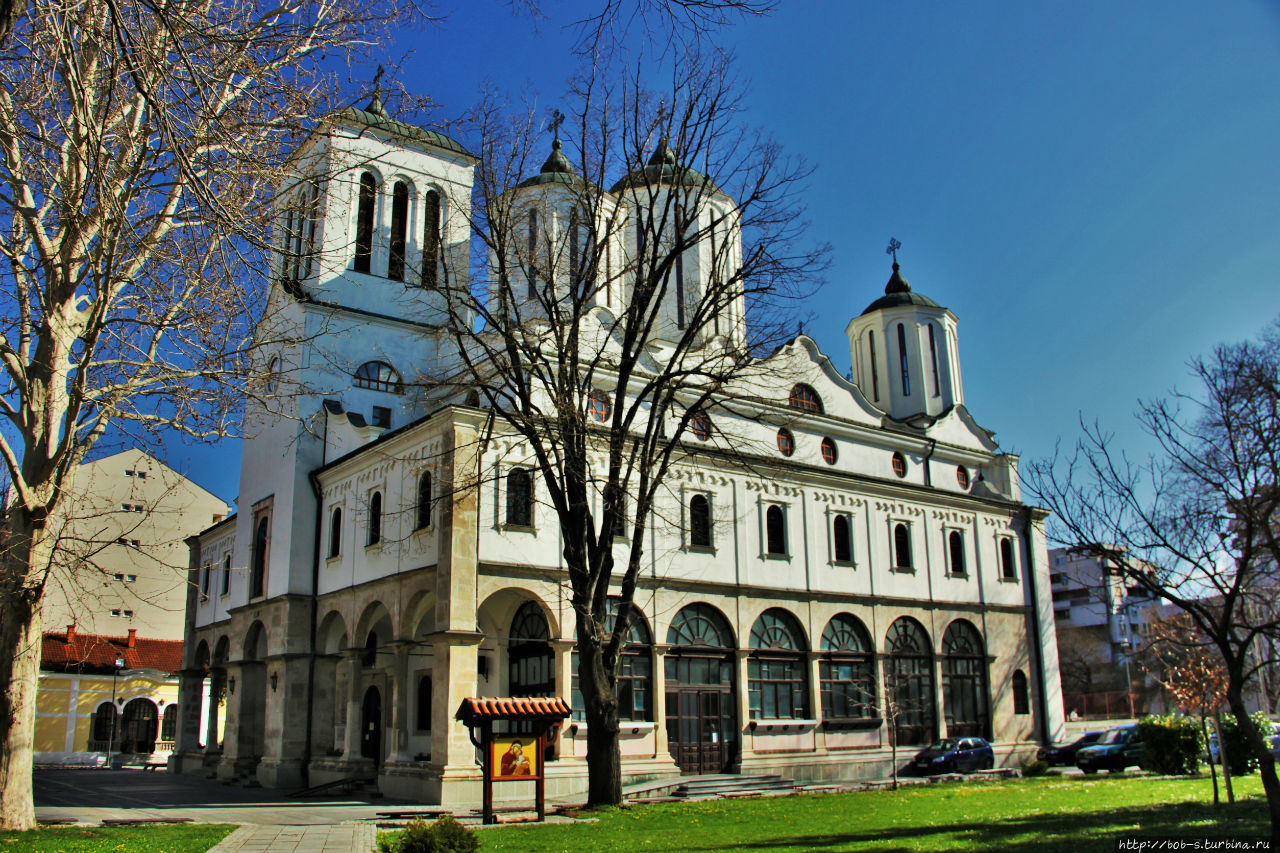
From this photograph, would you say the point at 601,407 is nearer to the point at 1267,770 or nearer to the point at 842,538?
the point at 842,538

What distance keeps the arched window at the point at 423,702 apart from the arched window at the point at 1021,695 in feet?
64.7

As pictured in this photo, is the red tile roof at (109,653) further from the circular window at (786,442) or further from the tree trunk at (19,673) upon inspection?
the tree trunk at (19,673)

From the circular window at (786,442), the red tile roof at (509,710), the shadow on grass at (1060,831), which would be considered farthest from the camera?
the circular window at (786,442)

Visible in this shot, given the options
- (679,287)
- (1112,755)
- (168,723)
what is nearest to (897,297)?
(679,287)

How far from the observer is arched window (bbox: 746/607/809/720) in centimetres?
2717

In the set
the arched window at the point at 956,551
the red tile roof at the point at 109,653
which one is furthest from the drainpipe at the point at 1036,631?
the red tile roof at the point at 109,653

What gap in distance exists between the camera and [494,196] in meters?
18.5

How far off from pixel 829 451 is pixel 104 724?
3255 cm

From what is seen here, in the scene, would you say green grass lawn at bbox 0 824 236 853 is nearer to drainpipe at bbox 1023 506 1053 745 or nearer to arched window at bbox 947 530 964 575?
arched window at bbox 947 530 964 575

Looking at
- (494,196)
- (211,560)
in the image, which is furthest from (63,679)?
(494,196)

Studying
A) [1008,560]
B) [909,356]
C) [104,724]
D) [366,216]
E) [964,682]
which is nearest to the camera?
[366,216]

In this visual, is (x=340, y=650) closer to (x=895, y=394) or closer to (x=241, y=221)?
(x=241, y=221)

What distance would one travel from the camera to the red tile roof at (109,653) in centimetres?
4171

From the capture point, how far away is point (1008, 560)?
115 ft
